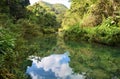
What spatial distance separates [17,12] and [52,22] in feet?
117

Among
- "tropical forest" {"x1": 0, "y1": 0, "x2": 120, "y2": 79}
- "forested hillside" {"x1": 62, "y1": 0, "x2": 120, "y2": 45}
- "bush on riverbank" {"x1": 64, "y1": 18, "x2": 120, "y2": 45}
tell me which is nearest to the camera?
"tropical forest" {"x1": 0, "y1": 0, "x2": 120, "y2": 79}

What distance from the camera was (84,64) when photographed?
61.6ft

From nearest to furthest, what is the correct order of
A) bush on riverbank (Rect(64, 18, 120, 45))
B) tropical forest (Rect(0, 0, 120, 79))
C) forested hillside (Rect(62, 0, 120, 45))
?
tropical forest (Rect(0, 0, 120, 79)) → bush on riverbank (Rect(64, 18, 120, 45)) → forested hillside (Rect(62, 0, 120, 45))

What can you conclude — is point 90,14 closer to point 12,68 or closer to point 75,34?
point 75,34

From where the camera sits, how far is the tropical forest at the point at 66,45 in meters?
12.0

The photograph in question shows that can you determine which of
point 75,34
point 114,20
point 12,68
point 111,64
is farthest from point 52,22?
point 12,68

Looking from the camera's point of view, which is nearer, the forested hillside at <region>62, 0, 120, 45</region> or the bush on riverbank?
the bush on riverbank

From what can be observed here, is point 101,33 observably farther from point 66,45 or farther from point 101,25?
point 66,45

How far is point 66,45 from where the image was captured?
113 feet

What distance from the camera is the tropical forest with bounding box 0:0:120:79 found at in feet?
39.4

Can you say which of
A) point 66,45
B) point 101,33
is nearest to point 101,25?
point 101,33

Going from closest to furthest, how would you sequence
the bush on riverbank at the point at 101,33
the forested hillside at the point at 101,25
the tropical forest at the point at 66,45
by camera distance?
the tropical forest at the point at 66,45 < the bush on riverbank at the point at 101,33 < the forested hillside at the point at 101,25

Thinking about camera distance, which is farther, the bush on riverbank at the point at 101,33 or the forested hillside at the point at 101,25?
the forested hillside at the point at 101,25

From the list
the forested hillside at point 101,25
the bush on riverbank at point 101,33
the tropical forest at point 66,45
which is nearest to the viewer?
the tropical forest at point 66,45
